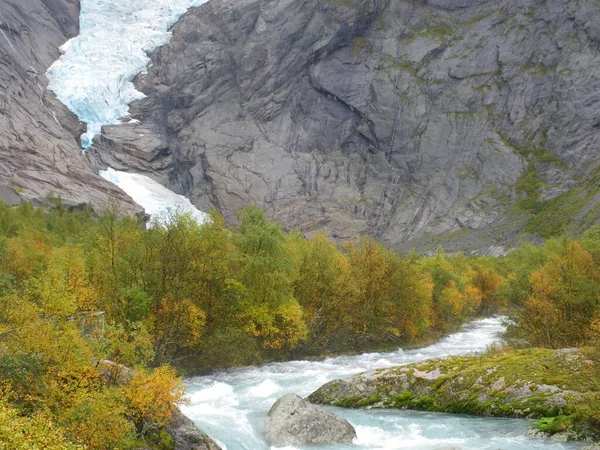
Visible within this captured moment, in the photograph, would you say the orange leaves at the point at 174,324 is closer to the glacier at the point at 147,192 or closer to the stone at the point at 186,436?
the stone at the point at 186,436

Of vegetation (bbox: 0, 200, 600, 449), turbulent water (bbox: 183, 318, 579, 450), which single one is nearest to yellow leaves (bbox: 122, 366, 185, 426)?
vegetation (bbox: 0, 200, 600, 449)

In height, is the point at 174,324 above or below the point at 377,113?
below

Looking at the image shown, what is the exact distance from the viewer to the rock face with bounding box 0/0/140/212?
119500mm

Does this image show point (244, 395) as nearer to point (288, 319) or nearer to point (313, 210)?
point (288, 319)

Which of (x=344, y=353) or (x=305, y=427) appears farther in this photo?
(x=344, y=353)

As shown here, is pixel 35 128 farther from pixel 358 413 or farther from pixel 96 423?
pixel 96 423

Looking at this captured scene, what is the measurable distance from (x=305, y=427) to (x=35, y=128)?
14099cm

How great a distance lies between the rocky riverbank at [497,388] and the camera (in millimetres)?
Answer: 19266

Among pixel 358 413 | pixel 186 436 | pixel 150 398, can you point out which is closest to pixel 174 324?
pixel 358 413

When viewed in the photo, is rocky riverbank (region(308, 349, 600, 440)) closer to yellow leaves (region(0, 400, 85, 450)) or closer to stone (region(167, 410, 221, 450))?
stone (region(167, 410, 221, 450))

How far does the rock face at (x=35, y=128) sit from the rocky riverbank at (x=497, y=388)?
8115 cm

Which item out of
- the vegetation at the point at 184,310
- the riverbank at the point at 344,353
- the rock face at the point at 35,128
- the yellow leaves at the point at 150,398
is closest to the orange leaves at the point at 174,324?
the vegetation at the point at 184,310

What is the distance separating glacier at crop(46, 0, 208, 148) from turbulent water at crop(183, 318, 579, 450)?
499ft

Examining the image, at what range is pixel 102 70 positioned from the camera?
178625 mm
